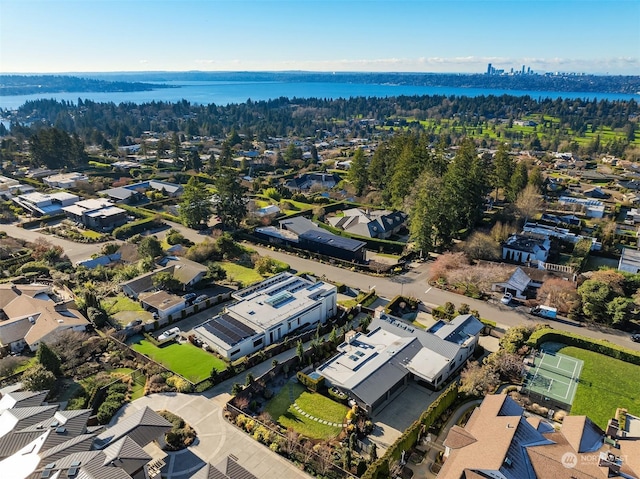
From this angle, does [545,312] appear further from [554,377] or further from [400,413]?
[400,413]

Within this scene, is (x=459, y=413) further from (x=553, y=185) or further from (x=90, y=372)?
(x=553, y=185)

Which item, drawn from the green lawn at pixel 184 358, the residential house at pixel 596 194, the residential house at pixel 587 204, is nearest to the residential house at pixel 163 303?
the green lawn at pixel 184 358

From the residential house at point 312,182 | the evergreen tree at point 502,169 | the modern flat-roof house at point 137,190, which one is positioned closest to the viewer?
the evergreen tree at point 502,169

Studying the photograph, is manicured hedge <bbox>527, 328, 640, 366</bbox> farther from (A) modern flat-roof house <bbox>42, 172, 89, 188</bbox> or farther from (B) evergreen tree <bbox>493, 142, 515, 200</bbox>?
(A) modern flat-roof house <bbox>42, 172, 89, 188</bbox>

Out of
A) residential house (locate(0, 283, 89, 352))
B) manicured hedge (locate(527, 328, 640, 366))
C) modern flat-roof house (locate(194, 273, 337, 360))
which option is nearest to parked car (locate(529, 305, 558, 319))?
manicured hedge (locate(527, 328, 640, 366))

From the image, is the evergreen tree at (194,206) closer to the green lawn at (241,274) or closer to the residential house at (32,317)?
the green lawn at (241,274)

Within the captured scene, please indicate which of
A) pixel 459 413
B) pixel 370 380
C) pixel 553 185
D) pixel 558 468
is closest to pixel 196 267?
pixel 370 380

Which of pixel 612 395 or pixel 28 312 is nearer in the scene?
pixel 612 395
